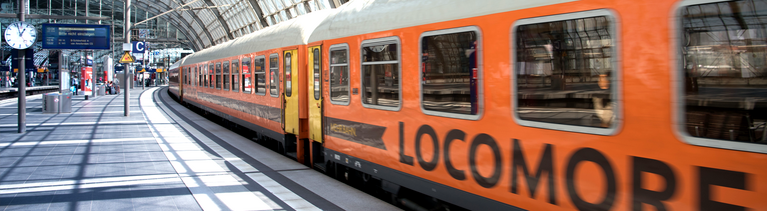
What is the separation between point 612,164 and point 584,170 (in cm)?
21

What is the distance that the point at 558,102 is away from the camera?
3621 millimetres

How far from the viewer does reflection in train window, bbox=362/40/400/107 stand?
18.2 feet

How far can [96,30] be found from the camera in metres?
17.8

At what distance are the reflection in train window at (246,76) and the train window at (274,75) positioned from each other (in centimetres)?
171

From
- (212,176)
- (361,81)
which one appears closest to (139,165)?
(212,176)

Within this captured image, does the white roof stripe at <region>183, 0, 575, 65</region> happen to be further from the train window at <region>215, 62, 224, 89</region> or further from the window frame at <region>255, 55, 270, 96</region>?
the train window at <region>215, 62, 224, 89</region>

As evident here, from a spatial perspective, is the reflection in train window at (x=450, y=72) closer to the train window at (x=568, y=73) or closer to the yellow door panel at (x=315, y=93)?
the train window at (x=568, y=73)

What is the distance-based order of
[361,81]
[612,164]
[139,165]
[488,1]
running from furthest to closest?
[139,165] < [361,81] < [488,1] < [612,164]

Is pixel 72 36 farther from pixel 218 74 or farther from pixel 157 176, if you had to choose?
pixel 157 176

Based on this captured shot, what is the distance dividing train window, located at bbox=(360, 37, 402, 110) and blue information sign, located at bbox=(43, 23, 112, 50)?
48.1 feet

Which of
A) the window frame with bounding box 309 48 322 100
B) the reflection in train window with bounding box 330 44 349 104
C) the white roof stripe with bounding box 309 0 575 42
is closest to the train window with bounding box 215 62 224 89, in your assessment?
the window frame with bounding box 309 48 322 100

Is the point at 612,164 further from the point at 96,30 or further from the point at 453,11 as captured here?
the point at 96,30

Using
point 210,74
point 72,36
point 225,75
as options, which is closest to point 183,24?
point 72,36

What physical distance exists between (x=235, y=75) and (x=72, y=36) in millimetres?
7646
